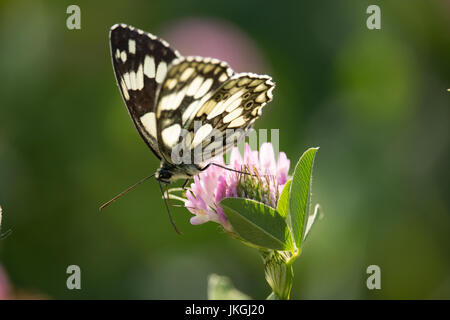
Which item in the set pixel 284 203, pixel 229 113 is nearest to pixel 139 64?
pixel 229 113

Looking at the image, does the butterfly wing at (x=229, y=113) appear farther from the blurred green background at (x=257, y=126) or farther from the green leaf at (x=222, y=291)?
the blurred green background at (x=257, y=126)

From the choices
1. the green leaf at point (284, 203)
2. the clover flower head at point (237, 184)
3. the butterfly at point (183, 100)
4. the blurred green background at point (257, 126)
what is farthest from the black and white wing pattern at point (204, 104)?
the blurred green background at point (257, 126)

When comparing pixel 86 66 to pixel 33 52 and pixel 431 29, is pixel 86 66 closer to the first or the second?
pixel 33 52

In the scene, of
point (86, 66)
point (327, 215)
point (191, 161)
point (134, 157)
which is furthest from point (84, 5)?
point (191, 161)

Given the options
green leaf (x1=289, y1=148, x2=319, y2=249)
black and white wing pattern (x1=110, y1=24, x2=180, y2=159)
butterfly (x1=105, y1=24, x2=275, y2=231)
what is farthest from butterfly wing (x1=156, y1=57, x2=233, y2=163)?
green leaf (x1=289, y1=148, x2=319, y2=249)

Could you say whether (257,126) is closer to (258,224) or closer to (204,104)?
(204,104)
